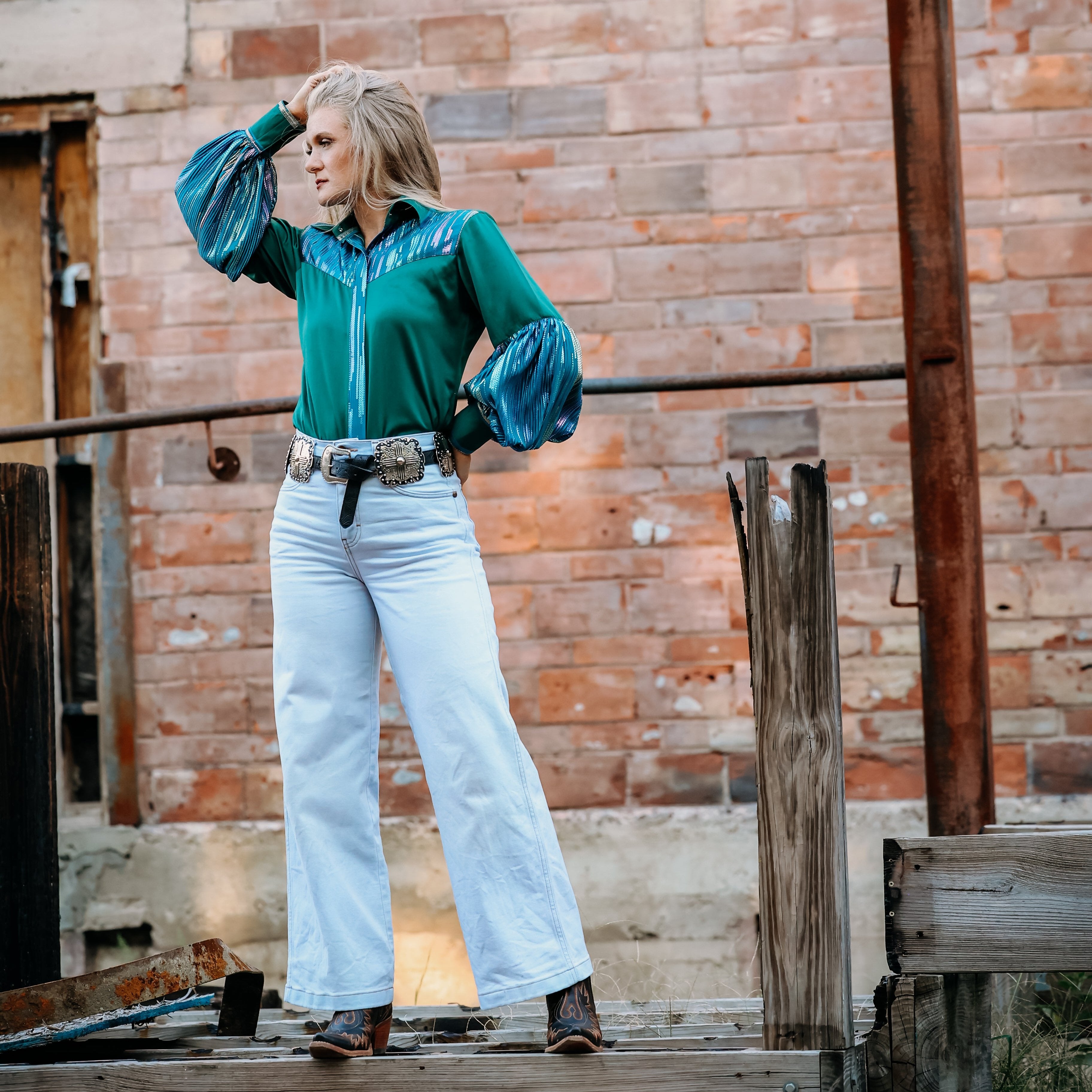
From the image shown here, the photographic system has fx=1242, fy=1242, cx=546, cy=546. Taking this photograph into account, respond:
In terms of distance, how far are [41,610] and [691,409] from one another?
204 centimetres

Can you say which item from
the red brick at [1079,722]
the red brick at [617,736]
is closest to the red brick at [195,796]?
the red brick at [617,736]

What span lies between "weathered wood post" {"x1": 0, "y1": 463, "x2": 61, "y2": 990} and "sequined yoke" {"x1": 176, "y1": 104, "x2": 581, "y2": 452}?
0.84 m

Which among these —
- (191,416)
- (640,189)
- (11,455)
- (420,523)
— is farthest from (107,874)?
(640,189)

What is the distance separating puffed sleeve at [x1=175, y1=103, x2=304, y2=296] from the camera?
2.24m

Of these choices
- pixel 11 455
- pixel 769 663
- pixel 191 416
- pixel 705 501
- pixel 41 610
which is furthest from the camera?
pixel 11 455

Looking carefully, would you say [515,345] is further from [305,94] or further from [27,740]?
[27,740]

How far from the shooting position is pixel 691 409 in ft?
12.8

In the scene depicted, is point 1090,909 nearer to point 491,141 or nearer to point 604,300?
point 604,300

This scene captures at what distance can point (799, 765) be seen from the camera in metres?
1.95

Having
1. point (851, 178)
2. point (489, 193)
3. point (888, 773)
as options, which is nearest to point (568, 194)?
point (489, 193)

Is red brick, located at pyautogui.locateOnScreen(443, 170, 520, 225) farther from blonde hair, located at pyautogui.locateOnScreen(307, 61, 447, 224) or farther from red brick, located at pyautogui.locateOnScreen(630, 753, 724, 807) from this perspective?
blonde hair, located at pyautogui.locateOnScreen(307, 61, 447, 224)

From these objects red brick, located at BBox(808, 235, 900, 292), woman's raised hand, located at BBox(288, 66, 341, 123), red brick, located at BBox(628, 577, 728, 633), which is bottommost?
red brick, located at BBox(628, 577, 728, 633)

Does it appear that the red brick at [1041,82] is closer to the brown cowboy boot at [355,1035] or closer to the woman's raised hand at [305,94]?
the woman's raised hand at [305,94]

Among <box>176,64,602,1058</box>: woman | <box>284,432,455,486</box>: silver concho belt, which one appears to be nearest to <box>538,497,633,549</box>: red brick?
<box>176,64,602,1058</box>: woman
